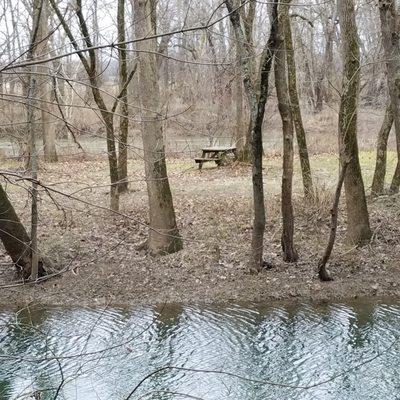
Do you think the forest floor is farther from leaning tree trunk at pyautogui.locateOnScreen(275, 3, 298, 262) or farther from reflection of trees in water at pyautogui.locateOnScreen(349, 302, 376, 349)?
reflection of trees in water at pyautogui.locateOnScreen(349, 302, 376, 349)

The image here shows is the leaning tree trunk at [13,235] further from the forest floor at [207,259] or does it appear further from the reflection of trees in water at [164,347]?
the reflection of trees in water at [164,347]

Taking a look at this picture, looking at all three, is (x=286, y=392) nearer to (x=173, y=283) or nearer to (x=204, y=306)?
(x=204, y=306)

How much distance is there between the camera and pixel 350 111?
9.13 m

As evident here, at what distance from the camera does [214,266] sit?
9.55 metres

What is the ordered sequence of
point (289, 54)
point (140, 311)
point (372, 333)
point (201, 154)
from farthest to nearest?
point (201, 154), point (289, 54), point (140, 311), point (372, 333)

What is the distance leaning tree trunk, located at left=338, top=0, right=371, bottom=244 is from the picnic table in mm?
8511

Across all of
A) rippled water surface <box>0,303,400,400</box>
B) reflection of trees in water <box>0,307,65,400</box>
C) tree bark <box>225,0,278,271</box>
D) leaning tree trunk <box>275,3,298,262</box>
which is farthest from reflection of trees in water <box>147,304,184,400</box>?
leaning tree trunk <box>275,3,298,262</box>

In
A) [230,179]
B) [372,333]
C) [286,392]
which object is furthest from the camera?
[230,179]

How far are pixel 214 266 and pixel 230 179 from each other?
6889mm

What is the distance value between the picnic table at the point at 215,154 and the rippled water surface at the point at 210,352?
32.7 ft

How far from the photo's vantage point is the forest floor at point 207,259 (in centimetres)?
873

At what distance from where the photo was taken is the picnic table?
17.9 m

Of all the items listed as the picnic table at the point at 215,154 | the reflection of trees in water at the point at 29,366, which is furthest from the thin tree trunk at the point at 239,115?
the reflection of trees in water at the point at 29,366

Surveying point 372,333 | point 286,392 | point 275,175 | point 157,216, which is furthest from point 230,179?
point 286,392
